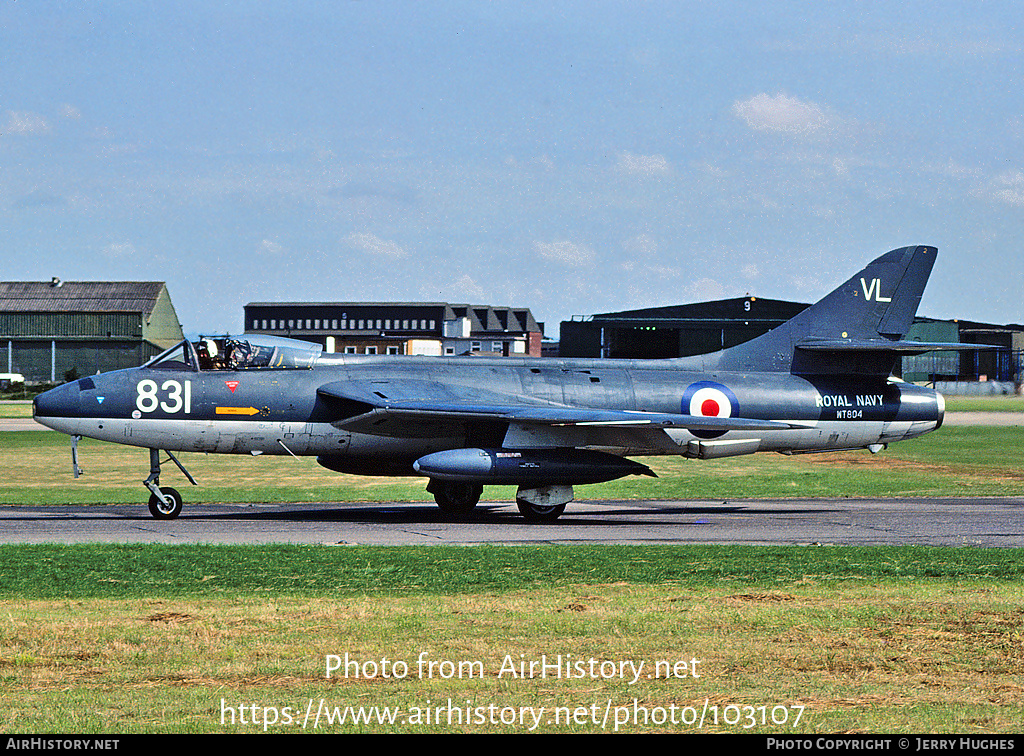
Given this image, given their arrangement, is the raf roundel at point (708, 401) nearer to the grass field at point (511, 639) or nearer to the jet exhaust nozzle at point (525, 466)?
the jet exhaust nozzle at point (525, 466)

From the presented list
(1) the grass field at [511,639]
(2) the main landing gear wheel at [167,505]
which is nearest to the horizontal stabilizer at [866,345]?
(1) the grass field at [511,639]

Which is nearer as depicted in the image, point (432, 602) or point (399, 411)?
point (432, 602)

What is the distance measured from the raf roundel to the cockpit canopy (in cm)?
763

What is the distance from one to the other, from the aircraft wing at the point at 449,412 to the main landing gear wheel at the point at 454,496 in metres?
1.47

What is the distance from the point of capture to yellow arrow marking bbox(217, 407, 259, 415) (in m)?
21.4

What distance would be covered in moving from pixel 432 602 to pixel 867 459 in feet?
102

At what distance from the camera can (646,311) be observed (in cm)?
9162

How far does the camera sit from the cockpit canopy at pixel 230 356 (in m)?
21.6

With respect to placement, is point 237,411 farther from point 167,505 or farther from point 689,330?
point 689,330

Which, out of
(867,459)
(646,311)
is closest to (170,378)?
(867,459)

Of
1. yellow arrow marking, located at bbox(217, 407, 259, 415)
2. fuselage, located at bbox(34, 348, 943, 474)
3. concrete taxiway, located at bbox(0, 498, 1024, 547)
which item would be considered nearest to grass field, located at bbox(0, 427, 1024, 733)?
concrete taxiway, located at bbox(0, 498, 1024, 547)

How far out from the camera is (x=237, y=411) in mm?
21438

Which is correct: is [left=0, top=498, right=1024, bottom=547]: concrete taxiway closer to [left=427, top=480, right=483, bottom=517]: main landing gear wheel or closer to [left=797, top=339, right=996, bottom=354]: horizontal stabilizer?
[left=427, top=480, right=483, bottom=517]: main landing gear wheel
